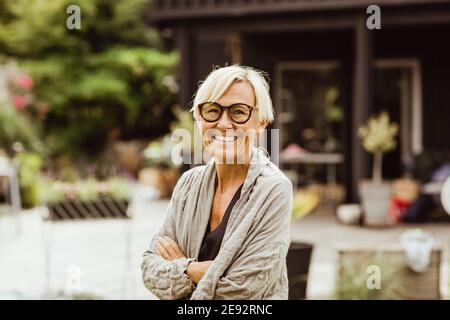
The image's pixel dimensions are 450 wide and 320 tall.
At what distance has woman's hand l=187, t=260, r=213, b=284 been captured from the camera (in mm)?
1855

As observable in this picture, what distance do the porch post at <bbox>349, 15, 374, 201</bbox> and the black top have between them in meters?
7.46

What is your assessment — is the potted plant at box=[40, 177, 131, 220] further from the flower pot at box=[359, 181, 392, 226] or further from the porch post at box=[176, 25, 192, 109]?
the porch post at box=[176, 25, 192, 109]

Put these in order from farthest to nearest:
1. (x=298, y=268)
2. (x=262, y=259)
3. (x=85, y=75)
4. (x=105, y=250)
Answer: (x=85, y=75)
(x=105, y=250)
(x=298, y=268)
(x=262, y=259)

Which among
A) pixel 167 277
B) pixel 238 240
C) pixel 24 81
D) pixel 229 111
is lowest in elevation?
pixel 167 277

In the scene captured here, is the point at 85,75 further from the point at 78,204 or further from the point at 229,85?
the point at 229,85

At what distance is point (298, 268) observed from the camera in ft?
13.2

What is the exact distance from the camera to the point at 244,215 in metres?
1.85

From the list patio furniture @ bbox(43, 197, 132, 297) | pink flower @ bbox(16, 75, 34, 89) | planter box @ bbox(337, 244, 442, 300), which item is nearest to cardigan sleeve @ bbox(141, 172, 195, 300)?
planter box @ bbox(337, 244, 442, 300)

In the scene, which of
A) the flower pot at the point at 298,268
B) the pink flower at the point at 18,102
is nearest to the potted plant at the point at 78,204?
the flower pot at the point at 298,268

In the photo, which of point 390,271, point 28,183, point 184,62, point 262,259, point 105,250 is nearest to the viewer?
point 262,259

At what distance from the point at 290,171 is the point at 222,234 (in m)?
9.75

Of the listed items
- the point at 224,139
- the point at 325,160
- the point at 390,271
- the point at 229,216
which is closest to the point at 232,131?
the point at 224,139

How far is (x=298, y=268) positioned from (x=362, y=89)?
5.59 meters
